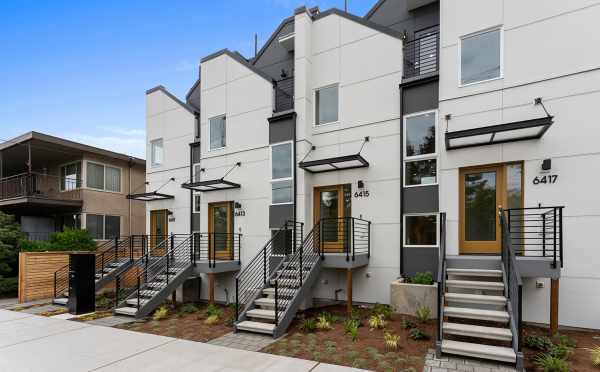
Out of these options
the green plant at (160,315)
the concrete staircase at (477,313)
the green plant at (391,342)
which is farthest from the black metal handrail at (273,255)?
the concrete staircase at (477,313)

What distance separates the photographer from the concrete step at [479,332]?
4.90 metres

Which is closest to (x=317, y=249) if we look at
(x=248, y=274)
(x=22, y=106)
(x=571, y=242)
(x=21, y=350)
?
(x=248, y=274)

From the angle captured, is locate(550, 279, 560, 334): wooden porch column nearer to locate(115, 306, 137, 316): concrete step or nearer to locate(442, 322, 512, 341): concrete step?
locate(442, 322, 512, 341): concrete step

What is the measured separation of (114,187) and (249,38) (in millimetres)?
10689

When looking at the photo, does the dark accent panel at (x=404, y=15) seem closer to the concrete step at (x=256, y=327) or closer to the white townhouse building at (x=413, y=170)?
the white townhouse building at (x=413, y=170)

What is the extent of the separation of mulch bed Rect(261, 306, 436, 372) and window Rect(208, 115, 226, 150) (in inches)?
263

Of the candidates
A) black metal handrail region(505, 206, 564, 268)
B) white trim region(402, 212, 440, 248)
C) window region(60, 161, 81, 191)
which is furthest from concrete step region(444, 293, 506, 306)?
window region(60, 161, 81, 191)

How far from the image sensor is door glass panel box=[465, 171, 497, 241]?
7062 mm

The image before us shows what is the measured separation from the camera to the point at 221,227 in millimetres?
11133

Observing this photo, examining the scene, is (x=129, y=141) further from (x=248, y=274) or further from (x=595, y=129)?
(x=595, y=129)

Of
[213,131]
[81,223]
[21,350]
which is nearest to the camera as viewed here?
[21,350]

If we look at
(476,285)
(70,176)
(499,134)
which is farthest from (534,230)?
(70,176)

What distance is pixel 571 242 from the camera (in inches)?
243

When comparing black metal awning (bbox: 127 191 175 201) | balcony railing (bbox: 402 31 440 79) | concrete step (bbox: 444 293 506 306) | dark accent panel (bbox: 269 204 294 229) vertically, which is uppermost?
balcony railing (bbox: 402 31 440 79)
